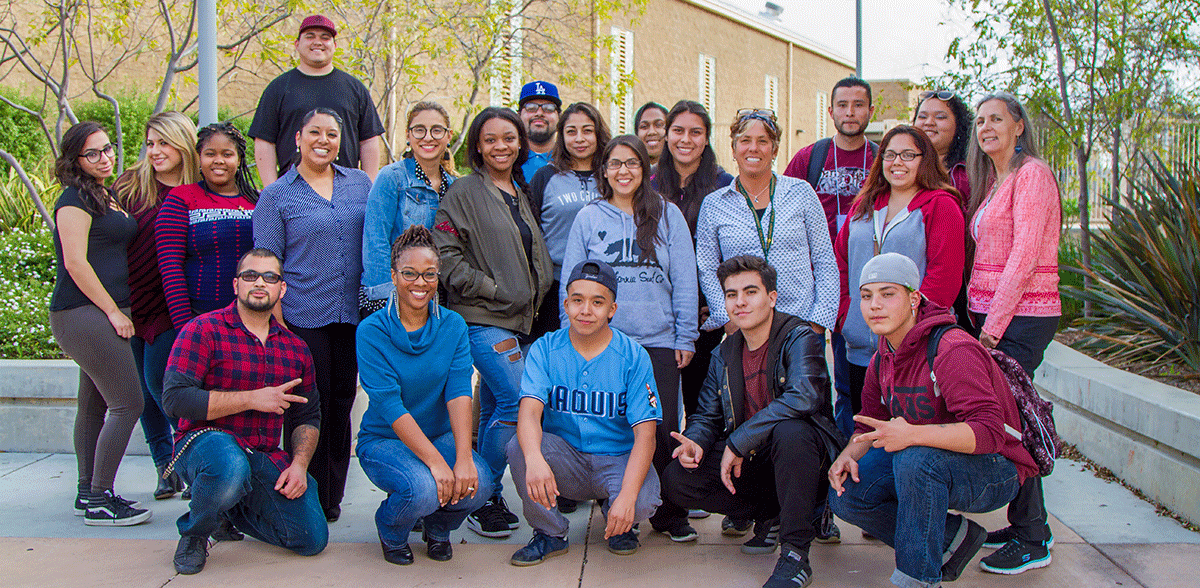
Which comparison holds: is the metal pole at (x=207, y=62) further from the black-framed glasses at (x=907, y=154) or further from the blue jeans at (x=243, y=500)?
the black-framed glasses at (x=907, y=154)

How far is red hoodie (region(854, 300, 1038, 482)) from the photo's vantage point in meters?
2.96

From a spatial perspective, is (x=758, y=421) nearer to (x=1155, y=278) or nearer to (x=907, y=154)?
(x=907, y=154)

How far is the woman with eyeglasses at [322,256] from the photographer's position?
3771mm

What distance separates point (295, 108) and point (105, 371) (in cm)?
158

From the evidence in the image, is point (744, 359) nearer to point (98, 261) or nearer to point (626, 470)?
point (626, 470)

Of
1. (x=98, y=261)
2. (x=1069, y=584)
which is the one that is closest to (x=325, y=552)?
(x=98, y=261)

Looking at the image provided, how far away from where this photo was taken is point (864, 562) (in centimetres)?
342

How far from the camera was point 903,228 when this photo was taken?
3.72m

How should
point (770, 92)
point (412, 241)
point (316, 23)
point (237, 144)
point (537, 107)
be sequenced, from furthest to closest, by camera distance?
point (770, 92) < point (537, 107) < point (316, 23) < point (237, 144) < point (412, 241)

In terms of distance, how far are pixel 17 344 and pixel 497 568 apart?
421cm

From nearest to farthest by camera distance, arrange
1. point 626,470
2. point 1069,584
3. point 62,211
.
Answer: point 1069,584, point 626,470, point 62,211

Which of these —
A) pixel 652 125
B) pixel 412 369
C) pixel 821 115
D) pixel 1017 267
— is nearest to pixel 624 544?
pixel 412 369

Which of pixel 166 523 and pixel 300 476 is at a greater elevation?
pixel 300 476

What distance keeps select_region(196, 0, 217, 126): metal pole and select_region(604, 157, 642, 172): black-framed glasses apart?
113 inches
